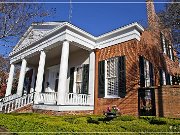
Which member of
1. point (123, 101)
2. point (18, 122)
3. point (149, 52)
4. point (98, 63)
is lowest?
point (18, 122)

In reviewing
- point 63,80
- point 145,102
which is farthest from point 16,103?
point 145,102

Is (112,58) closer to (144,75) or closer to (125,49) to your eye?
(125,49)

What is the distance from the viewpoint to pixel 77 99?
13797 millimetres

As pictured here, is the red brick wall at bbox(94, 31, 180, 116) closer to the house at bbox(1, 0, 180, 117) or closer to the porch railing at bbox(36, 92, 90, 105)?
the house at bbox(1, 0, 180, 117)

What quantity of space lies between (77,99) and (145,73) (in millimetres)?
5185

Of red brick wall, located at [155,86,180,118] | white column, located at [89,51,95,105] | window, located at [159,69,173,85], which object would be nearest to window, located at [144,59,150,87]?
window, located at [159,69,173,85]

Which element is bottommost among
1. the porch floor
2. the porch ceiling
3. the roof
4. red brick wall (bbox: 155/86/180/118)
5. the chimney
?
the porch floor

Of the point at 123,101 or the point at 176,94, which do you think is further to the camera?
the point at 123,101

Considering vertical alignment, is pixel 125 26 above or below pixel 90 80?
above

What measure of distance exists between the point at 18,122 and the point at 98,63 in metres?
8.41

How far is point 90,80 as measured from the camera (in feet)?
48.2

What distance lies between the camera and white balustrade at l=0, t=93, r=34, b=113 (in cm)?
1455

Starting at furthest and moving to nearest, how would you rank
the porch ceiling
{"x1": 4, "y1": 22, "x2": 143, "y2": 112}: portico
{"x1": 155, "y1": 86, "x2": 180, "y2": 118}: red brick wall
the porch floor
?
the porch ceiling
{"x1": 4, "y1": 22, "x2": 143, "y2": 112}: portico
the porch floor
{"x1": 155, "y1": 86, "x2": 180, "y2": 118}: red brick wall

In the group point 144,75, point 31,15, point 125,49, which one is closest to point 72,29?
point 31,15
